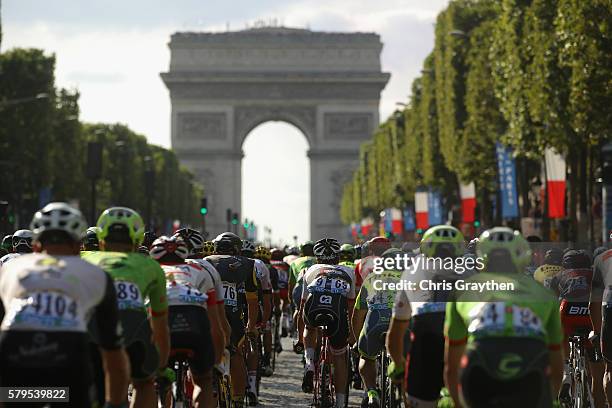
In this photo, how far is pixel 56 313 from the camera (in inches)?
299

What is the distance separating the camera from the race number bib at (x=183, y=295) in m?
10.5

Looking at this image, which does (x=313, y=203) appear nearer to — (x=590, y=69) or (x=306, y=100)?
(x=306, y=100)

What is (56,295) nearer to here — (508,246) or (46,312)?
(46,312)

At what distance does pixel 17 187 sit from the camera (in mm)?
62438

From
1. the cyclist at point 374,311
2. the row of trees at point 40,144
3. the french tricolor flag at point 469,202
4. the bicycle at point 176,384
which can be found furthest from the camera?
the row of trees at point 40,144

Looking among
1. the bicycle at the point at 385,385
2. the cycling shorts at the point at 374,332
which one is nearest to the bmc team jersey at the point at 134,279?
the bicycle at the point at 385,385

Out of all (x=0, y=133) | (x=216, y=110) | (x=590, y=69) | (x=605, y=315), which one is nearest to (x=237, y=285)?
(x=605, y=315)

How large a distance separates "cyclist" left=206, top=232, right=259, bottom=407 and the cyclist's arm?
19.5 feet

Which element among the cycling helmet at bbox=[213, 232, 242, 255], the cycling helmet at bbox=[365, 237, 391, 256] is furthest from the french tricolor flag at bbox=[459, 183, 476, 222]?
the cycling helmet at bbox=[213, 232, 242, 255]

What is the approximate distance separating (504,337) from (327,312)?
6.70m

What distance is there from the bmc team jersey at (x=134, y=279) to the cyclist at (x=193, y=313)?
3.31 ft

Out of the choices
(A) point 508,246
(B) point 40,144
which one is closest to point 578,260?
(A) point 508,246

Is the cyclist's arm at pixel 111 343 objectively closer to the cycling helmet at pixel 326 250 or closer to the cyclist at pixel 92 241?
the cyclist at pixel 92 241

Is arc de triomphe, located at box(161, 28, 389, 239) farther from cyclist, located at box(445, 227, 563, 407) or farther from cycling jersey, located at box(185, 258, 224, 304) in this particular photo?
cyclist, located at box(445, 227, 563, 407)
